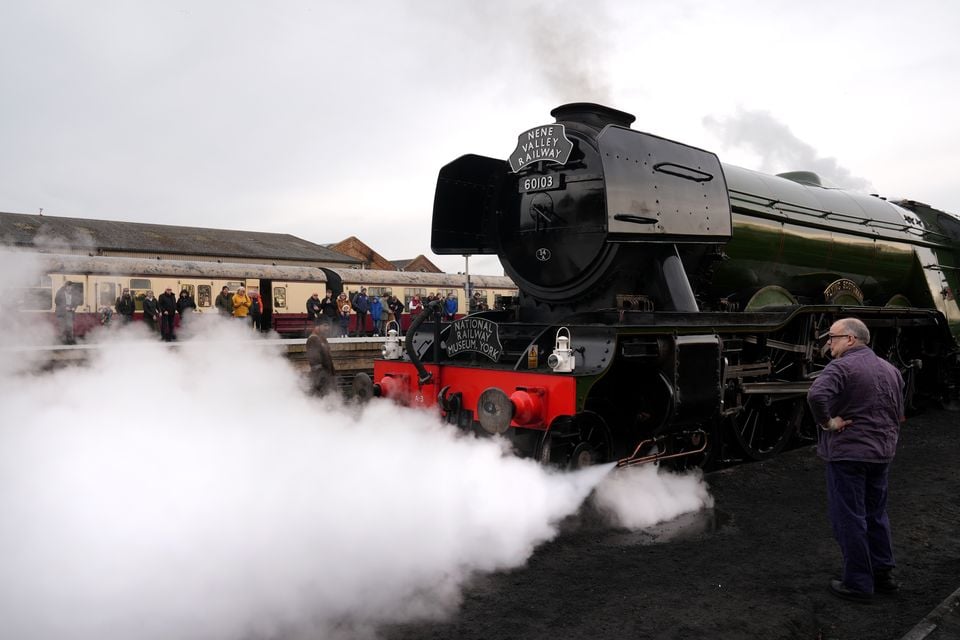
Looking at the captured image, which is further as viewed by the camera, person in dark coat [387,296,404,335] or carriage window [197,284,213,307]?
person in dark coat [387,296,404,335]

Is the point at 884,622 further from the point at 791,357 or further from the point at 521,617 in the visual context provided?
the point at 791,357

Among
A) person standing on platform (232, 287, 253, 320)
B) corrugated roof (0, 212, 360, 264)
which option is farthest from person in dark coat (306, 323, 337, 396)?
corrugated roof (0, 212, 360, 264)

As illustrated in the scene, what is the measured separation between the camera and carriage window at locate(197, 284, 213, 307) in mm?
17984

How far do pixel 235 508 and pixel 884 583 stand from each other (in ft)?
10.6

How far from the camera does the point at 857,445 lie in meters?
3.36

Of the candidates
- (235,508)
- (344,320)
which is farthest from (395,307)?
(235,508)

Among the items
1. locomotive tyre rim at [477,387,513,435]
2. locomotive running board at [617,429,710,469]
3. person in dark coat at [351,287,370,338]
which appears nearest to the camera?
locomotive tyre rim at [477,387,513,435]

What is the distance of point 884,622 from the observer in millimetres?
3121

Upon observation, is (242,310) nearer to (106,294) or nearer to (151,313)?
(151,313)

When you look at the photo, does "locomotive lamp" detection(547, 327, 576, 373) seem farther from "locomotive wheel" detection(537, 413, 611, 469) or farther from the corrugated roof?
the corrugated roof

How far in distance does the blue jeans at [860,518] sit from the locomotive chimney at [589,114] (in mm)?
2934

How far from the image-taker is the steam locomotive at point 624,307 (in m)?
4.46

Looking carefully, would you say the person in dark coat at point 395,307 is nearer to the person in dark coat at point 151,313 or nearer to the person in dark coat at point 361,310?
the person in dark coat at point 361,310

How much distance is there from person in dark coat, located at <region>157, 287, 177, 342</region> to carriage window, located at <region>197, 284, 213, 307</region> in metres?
3.36
